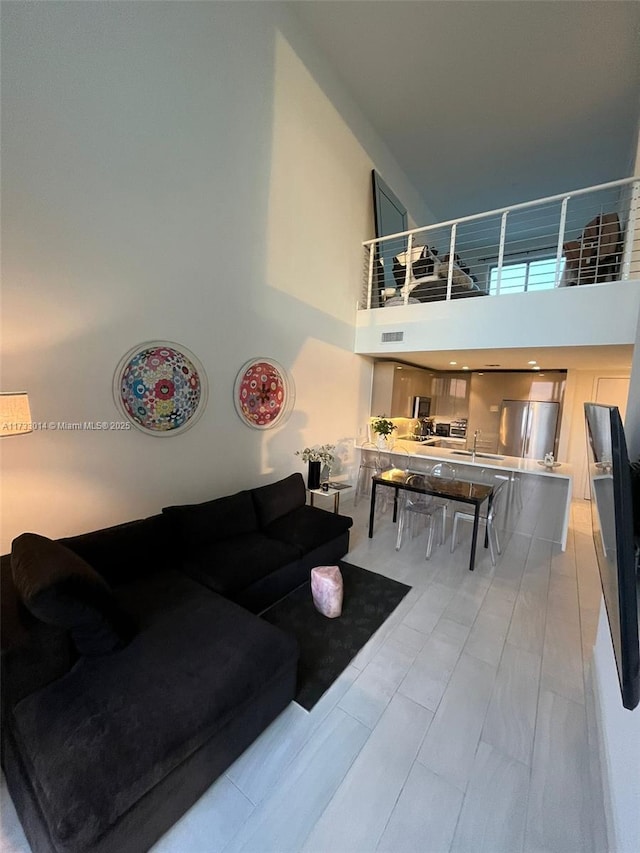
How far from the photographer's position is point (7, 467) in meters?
2.03

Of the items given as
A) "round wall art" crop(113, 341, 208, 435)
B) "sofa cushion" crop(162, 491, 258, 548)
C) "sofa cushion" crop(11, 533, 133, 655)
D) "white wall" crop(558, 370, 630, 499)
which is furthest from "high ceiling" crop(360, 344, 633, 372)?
"sofa cushion" crop(11, 533, 133, 655)

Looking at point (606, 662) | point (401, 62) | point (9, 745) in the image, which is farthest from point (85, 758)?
point (401, 62)

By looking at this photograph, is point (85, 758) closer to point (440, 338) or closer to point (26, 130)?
point (26, 130)

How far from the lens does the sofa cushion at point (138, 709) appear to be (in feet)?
3.54

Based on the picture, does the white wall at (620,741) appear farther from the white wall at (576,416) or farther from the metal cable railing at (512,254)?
the white wall at (576,416)

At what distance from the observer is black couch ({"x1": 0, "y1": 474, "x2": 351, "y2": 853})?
3.65 feet

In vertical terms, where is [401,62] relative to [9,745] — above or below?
above

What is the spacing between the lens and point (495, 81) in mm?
4277

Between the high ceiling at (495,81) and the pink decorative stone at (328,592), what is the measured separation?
572cm

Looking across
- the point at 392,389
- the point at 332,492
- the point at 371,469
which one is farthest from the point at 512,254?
the point at 332,492

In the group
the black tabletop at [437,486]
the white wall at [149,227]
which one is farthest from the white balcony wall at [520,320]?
the black tabletop at [437,486]

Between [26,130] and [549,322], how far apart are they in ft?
14.8

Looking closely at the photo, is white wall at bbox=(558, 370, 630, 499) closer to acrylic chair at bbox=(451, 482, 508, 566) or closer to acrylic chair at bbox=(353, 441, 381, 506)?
acrylic chair at bbox=(451, 482, 508, 566)

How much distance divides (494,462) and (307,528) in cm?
264
